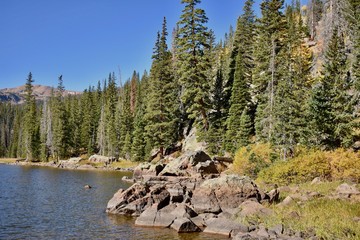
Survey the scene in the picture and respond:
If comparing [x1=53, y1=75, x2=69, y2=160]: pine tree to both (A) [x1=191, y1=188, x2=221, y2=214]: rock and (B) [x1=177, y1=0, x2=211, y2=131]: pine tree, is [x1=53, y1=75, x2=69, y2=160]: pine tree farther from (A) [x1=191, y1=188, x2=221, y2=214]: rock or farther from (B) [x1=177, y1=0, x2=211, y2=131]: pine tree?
(A) [x1=191, y1=188, x2=221, y2=214]: rock

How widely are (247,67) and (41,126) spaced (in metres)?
78.7

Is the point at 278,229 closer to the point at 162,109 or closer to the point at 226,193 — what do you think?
the point at 226,193

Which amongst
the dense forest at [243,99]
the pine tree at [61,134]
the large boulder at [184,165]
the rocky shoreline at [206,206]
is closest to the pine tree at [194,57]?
the dense forest at [243,99]

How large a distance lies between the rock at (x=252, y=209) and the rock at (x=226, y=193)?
1.21m

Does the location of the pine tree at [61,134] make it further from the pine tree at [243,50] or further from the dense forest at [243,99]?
the pine tree at [243,50]

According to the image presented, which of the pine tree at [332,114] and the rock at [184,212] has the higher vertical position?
the pine tree at [332,114]

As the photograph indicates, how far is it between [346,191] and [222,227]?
890 centimetres

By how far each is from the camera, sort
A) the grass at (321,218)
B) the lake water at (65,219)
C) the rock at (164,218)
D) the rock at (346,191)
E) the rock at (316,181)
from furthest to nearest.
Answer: the rock at (316,181), the rock at (346,191), the rock at (164,218), the lake water at (65,219), the grass at (321,218)

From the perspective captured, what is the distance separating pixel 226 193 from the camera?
2325 cm

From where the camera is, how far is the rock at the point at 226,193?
23.0m

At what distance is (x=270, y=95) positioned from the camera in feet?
140

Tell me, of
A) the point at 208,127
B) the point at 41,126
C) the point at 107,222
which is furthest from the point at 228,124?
the point at 41,126

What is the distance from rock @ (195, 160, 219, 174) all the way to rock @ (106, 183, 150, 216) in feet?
31.7

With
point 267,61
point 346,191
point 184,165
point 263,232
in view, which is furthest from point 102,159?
point 263,232
